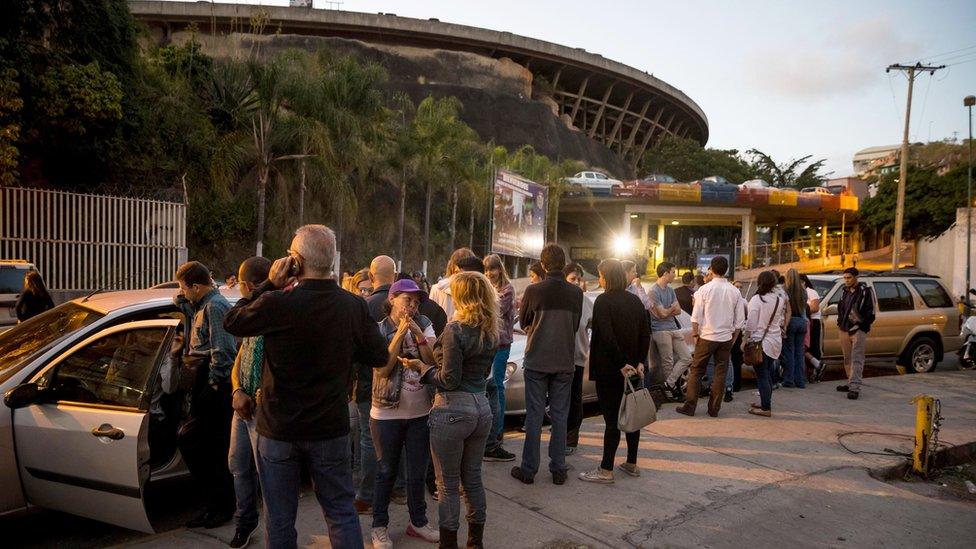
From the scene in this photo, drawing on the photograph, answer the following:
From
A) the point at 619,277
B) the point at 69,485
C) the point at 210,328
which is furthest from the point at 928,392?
the point at 69,485

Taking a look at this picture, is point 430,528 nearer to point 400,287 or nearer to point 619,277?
point 400,287

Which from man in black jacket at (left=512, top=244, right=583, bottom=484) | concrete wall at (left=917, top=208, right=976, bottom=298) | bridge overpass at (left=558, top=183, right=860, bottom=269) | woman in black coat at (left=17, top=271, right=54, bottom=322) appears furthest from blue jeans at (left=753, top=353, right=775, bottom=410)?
bridge overpass at (left=558, top=183, right=860, bottom=269)

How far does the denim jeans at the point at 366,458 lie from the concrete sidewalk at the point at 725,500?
0.21 metres

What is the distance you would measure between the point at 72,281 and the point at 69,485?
1278 centimetres

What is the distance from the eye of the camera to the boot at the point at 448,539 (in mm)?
3510

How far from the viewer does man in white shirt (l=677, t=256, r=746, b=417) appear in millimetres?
6617

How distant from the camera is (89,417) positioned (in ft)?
11.7

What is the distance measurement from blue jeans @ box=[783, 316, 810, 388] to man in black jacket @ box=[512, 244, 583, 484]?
519 centimetres

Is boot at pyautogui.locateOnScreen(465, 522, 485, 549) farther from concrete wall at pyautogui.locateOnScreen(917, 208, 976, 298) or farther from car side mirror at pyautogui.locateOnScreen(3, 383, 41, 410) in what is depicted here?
concrete wall at pyautogui.locateOnScreen(917, 208, 976, 298)

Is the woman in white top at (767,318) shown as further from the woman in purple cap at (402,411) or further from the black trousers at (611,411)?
the woman in purple cap at (402,411)

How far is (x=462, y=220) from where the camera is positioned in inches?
1446

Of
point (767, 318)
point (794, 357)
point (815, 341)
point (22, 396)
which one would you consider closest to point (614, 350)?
point (767, 318)

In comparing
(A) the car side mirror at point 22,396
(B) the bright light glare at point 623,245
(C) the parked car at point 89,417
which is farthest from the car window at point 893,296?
(B) the bright light glare at point 623,245

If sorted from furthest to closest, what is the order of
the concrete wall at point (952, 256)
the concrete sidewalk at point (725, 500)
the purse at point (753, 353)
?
the concrete wall at point (952, 256)
the purse at point (753, 353)
the concrete sidewalk at point (725, 500)
